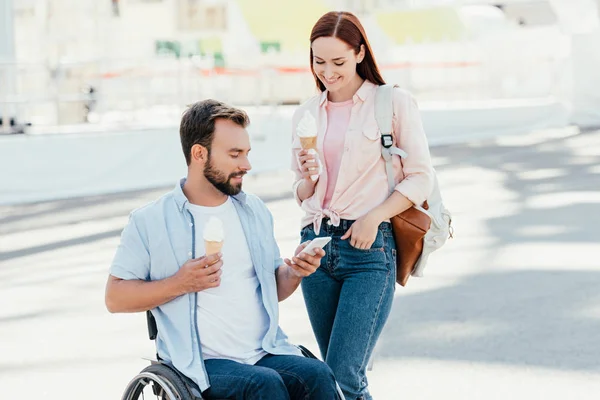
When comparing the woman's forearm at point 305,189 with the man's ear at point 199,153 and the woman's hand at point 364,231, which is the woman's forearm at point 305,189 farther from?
the man's ear at point 199,153

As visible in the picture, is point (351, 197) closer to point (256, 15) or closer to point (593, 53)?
point (593, 53)

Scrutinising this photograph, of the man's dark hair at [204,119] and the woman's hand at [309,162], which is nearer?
the man's dark hair at [204,119]

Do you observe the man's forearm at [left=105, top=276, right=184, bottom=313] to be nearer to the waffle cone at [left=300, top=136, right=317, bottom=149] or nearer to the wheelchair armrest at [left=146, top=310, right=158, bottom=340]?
the wheelchair armrest at [left=146, top=310, right=158, bottom=340]

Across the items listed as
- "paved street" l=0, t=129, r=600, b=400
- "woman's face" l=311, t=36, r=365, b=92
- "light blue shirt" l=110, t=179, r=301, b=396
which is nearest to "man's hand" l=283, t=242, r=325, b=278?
"light blue shirt" l=110, t=179, r=301, b=396

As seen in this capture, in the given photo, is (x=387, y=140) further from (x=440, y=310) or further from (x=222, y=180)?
(x=440, y=310)

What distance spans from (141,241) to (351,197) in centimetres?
76

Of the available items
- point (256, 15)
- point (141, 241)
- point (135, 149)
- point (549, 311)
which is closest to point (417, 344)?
point (549, 311)

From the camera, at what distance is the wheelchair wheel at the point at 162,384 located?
3.08 m

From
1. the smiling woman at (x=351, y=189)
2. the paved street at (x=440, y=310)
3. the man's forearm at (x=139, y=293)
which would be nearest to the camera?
the man's forearm at (x=139, y=293)

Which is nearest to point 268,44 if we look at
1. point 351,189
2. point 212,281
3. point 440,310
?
point 440,310

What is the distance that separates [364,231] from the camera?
3.51 m

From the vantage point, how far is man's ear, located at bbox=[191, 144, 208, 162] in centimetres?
328

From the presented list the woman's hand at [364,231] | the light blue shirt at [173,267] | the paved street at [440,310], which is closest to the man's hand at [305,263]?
the light blue shirt at [173,267]

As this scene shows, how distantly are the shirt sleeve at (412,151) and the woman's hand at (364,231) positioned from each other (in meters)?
0.15
